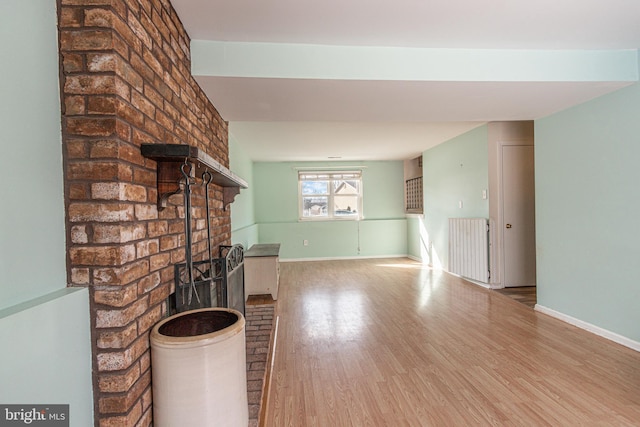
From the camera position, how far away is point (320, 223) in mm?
6820

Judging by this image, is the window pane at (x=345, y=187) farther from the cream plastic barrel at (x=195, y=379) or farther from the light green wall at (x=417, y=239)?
the cream plastic barrel at (x=195, y=379)

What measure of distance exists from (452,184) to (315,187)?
296 centimetres

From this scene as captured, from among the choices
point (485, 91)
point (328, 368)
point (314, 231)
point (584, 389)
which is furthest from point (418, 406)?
point (314, 231)

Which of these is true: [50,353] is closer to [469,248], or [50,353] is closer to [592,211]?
[592,211]

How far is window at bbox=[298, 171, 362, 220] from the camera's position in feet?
22.7

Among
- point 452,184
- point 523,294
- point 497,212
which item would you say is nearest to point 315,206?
point 452,184

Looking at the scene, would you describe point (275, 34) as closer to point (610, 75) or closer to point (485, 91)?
point (485, 91)

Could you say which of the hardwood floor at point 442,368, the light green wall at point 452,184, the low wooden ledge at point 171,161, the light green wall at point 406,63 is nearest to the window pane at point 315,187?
the light green wall at point 452,184

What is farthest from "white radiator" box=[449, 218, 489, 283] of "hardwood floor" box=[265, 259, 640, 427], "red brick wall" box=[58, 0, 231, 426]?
"red brick wall" box=[58, 0, 231, 426]

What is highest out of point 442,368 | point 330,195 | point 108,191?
point 330,195

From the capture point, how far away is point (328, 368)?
2.20 metres

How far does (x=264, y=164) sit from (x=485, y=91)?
503 cm

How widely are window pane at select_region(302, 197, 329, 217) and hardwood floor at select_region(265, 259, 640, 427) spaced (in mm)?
3378

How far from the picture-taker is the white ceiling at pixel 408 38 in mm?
1726
